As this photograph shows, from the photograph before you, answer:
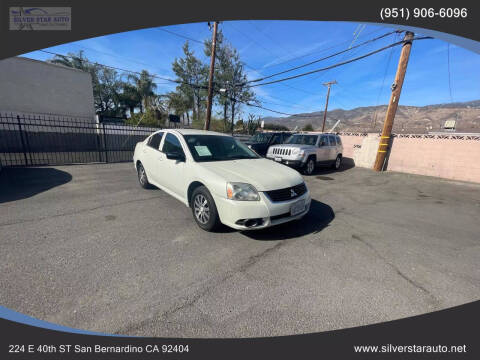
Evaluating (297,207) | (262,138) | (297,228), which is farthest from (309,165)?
(297,207)

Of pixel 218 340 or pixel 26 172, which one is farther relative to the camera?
pixel 26 172

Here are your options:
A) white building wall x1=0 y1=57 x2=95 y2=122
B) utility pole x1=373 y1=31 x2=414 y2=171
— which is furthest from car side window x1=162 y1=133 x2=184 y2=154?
white building wall x1=0 y1=57 x2=95 y2=122

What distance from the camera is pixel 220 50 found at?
88.9 ft

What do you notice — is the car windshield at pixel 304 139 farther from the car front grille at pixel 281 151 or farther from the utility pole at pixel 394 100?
the utility pole at pixel 394 100

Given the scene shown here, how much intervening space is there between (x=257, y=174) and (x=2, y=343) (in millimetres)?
3072

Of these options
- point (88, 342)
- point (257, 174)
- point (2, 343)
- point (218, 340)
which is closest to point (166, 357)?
point (218, 340)

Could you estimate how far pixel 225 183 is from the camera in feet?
9.33

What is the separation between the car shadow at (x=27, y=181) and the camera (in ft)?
15.0

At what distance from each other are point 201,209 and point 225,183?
0.73 m

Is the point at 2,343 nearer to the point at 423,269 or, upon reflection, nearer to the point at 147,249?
the point at 147,249

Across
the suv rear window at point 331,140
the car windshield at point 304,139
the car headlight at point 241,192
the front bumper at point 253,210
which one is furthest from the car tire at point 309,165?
the car headlight at point 241,192

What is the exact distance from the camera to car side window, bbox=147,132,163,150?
4613 mm

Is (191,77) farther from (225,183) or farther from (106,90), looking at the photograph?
(225,183)

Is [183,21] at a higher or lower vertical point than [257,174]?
higher
